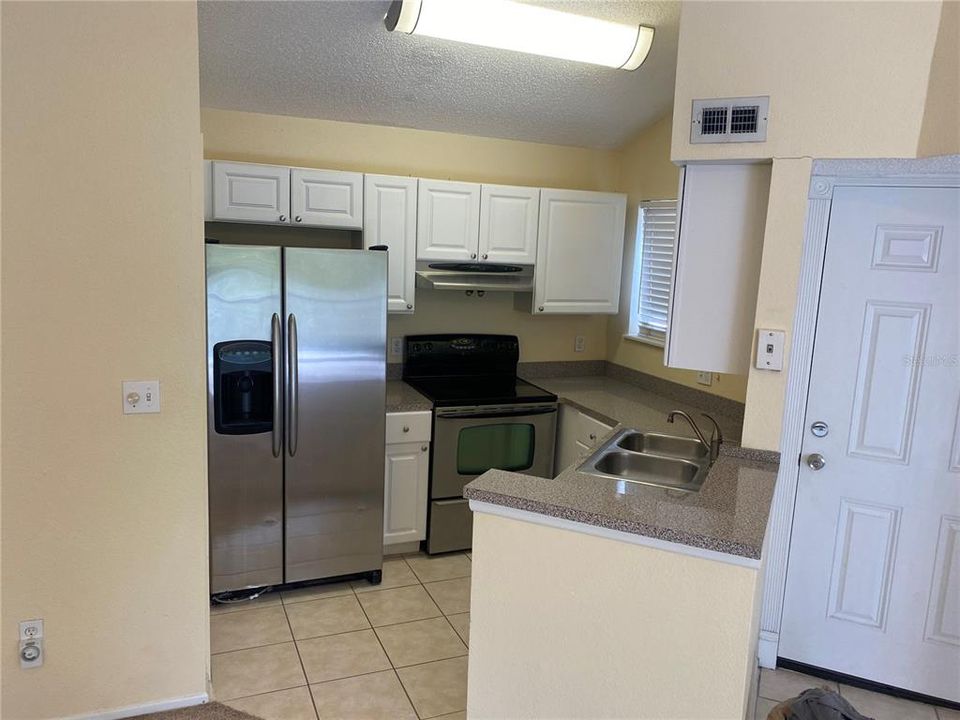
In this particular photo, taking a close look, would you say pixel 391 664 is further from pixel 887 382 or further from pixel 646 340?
pixel 646 340

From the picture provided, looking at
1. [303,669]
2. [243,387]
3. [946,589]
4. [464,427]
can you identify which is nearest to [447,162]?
[464,427]

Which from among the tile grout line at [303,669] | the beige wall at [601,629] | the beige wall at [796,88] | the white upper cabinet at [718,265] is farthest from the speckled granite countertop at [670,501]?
the tile grout line at [303,669]

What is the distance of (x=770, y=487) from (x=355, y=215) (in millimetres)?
2416

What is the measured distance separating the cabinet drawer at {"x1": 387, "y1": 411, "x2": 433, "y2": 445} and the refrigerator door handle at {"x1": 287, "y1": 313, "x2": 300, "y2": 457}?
0.51 m

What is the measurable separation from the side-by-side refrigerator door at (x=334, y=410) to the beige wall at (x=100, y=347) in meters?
0.82

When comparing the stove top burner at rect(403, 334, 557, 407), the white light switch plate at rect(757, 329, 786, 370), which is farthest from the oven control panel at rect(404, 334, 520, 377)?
the white light switch plate at rect(757, 329, 786, 370)

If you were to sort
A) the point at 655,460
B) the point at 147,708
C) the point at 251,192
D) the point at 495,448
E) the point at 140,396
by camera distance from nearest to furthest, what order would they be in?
the point at 140,396 → the point at 147,708 → the point at 655,460 → the point at 251,192 → the point at 495,448

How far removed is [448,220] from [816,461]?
7.15ft

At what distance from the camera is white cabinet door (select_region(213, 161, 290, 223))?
334 cm

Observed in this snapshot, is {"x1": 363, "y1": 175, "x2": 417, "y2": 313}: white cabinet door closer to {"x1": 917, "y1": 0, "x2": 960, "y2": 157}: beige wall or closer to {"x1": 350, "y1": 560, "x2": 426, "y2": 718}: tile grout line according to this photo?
{"x1": 350, "y1": 560, "x2": 426, "y2": 718}: tile grout line

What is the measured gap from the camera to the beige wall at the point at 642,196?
3.89 metres

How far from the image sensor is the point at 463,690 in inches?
104

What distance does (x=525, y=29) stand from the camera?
9.30 ft

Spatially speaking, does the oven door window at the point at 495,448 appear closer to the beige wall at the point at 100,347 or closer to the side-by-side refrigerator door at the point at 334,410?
the side-by-side refrigerator door at the point at 334,410
